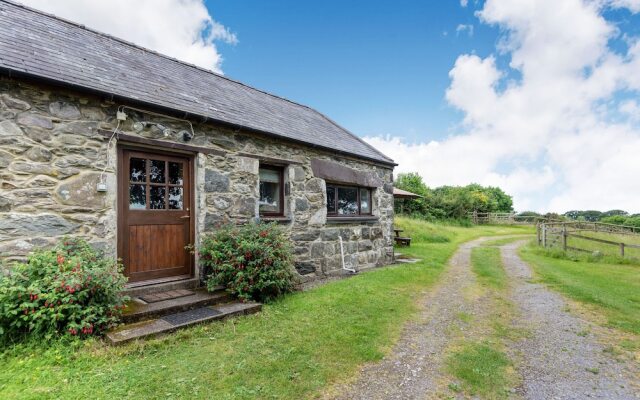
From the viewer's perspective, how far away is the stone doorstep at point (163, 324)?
3.45 meters

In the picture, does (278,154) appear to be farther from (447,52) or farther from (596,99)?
(596,99)

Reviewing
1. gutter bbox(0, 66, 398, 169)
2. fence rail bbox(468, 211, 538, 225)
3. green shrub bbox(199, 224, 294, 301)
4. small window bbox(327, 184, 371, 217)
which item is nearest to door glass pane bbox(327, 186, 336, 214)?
small window bbox(327, 184, 371, 217)

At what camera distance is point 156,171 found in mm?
5137

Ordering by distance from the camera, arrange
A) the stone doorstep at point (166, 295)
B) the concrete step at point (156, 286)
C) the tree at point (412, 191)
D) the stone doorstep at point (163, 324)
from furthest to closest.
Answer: the tree at point (412, 191) → the concrete step at point (156, 286) → the stone doorstep at point (166, 295) → the stone doorstep at point (163, 324)

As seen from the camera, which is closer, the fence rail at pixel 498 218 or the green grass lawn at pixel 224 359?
the green grass lawn at pixel 224 359

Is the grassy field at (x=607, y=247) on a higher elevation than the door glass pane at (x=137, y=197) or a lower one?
lower

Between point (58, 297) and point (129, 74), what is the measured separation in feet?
13.4

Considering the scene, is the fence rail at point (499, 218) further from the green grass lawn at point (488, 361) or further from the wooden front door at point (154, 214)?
the wooden front door at point (154, 214)

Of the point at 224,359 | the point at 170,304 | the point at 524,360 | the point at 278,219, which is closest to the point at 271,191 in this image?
the point at 278,219

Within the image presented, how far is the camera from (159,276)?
5.12m

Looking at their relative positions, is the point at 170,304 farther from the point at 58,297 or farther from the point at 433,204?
the point at 433,204

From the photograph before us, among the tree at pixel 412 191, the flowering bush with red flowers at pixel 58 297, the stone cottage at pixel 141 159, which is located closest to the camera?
the flowering bush with red flowers at pixel 58 297

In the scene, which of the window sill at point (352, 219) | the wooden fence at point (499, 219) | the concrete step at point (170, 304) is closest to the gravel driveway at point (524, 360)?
the concrete step at point (170, 304)

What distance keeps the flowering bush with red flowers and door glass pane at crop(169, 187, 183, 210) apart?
5.46 ft
